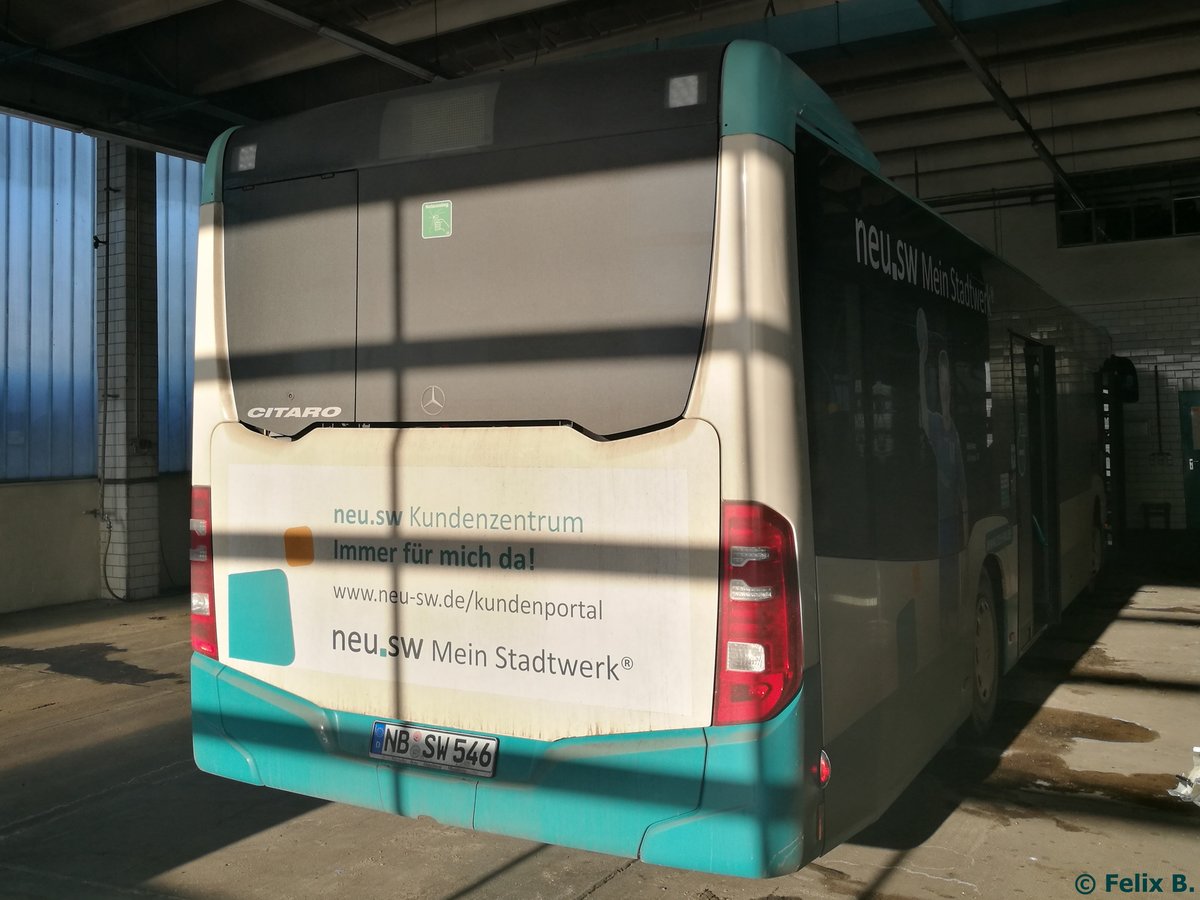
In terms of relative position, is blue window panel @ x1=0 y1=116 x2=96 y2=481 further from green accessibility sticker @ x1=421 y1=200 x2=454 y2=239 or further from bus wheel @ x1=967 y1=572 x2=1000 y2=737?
bus wheel @ x1=967 y1=572 x2=1000 y2=737

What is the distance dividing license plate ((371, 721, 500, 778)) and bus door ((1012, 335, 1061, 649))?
427cm

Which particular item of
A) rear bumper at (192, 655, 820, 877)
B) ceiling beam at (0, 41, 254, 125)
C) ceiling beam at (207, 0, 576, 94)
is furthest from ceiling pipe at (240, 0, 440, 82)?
rear bumper at (192, 655, 820, 877)

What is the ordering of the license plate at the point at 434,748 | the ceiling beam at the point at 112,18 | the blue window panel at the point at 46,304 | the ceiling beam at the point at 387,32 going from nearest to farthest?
the license plate at the point at 434,748 < the ceiling beam at the point at 112,18 < the ceiling beam at the point at 387,32 < the blue window panel at the point at 46,304

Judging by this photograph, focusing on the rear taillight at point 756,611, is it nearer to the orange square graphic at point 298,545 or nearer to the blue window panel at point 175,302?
the orange square graphic at point 298,545

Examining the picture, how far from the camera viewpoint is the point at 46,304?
38.2ft

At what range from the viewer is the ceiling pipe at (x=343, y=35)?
336 inches

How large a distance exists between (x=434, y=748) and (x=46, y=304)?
392 inches

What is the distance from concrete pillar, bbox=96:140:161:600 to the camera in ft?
39.3

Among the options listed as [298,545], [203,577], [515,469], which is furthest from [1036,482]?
[203,577]

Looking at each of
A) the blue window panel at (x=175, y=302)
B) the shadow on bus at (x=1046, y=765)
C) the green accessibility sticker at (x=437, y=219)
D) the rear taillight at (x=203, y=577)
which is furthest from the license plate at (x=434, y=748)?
the blue window panel at (x=175, y=302)

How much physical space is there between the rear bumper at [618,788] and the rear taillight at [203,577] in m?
0.47

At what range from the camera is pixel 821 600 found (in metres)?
3.40

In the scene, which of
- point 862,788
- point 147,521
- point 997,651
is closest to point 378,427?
point 862,788

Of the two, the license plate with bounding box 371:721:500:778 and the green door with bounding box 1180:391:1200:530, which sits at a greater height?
the green door with bounding box 1180:391:1200:530
